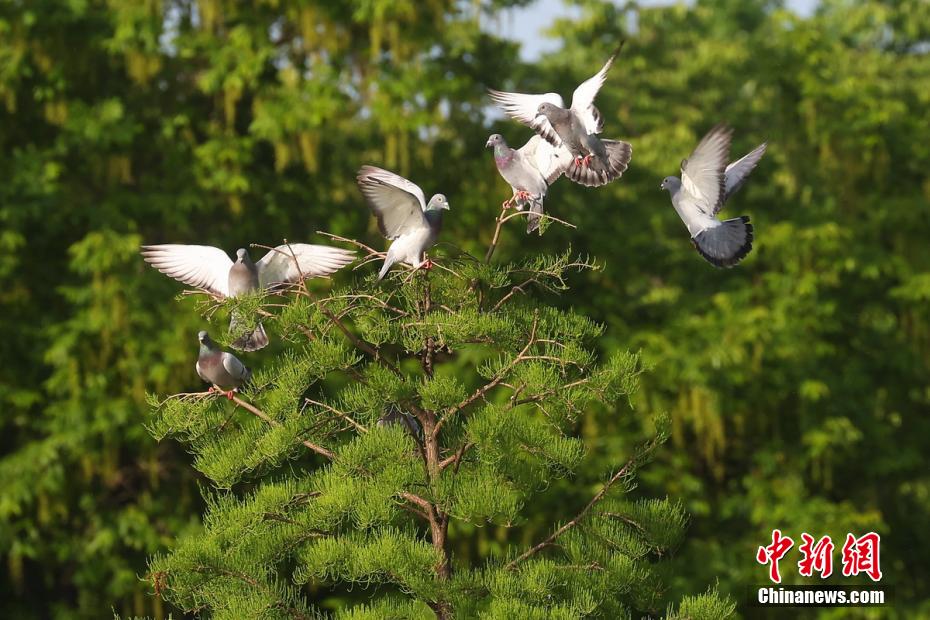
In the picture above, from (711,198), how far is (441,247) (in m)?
5.75

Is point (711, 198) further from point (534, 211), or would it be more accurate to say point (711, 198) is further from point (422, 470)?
point (422, 470)

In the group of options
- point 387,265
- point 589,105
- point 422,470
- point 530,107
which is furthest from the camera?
point 530,107

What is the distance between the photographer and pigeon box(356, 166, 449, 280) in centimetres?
554

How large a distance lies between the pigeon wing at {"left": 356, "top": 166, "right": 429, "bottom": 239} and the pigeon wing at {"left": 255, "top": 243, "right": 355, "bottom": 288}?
34cm

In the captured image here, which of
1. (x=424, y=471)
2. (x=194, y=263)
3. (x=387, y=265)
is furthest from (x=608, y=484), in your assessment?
(x=194, y=263)

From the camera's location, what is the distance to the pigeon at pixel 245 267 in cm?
600

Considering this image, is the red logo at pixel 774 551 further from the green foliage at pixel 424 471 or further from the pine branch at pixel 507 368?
the pine branch at pixel 507 368

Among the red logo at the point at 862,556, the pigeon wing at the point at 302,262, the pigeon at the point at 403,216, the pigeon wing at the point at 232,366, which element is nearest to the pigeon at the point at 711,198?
the pigeon at the point at 403,216

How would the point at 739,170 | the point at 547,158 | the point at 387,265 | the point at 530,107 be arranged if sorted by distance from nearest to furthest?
the point at 387,265 < the point at 547,158 < the point at 739,170 < the point at 530,107

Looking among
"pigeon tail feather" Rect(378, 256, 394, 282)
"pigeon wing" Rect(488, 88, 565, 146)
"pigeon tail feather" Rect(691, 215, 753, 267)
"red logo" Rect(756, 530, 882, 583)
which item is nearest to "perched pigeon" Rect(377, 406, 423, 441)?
"pigeon tail feather" Rect(378, 256, 394, 282)

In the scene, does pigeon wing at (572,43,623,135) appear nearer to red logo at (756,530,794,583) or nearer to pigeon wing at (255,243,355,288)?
pigeon wing at (255,243,355,288)

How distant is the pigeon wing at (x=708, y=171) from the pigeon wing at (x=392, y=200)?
1.13m

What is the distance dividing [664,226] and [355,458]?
378 inches

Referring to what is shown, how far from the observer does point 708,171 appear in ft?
19.0
